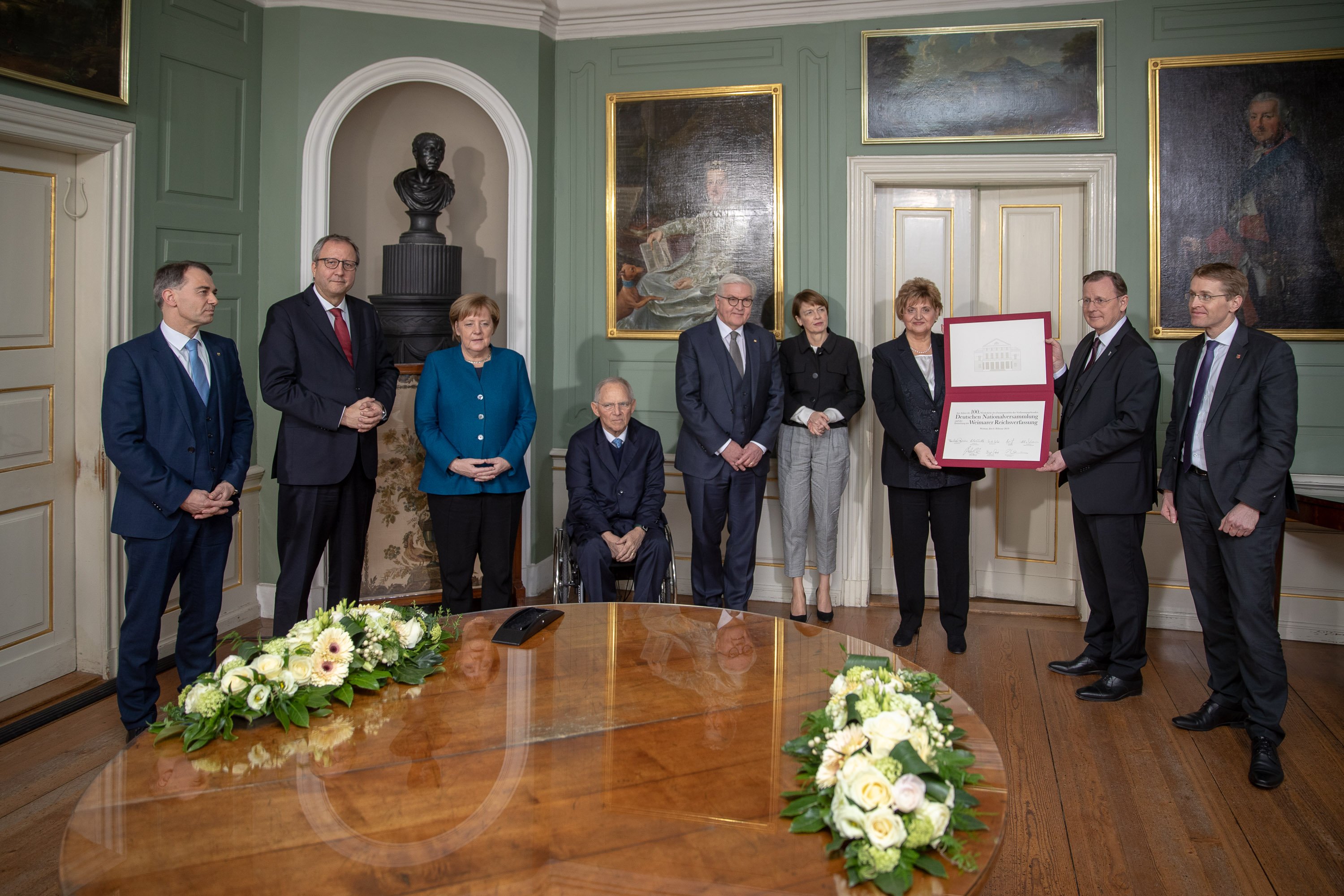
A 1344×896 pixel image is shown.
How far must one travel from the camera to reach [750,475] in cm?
474

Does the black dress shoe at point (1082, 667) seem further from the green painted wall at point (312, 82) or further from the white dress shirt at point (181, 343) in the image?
the white dress shirt at point (181, 343)

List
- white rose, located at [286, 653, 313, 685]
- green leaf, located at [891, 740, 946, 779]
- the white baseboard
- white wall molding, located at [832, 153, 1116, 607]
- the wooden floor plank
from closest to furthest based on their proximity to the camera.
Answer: green leaf, located at [891, 740, 946, 779], white rose, located at [286, 653, 313, 685], the wooden floor plank, white wall molding, located at [832, 153, 1116, 607], the white baseboard

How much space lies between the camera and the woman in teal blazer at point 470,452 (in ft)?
13.6

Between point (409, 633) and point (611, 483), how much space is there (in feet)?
6.86

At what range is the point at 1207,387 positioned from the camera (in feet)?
11.3

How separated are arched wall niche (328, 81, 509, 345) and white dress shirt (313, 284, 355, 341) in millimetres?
1544

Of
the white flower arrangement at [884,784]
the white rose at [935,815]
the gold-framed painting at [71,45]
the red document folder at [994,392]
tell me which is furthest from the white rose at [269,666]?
the red document folder at [994,392]

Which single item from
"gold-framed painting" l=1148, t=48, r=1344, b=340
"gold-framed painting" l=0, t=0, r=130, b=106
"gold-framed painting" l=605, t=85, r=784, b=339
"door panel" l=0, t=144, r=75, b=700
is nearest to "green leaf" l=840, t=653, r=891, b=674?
"gold-framed painting" l=605, t=85, r=784, b=339

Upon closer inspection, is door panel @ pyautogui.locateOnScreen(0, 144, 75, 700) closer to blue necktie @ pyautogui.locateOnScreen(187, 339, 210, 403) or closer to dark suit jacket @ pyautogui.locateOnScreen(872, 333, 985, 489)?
blue necktie @ pyautogui.locateOnScreen(187, 339, 210, 403)

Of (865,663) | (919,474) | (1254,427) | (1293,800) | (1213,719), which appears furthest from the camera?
(919,474)

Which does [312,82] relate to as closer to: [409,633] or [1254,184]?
[409,633]

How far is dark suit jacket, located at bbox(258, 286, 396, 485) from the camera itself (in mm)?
3859

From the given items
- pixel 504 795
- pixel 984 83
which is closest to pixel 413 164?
pixel 984 83

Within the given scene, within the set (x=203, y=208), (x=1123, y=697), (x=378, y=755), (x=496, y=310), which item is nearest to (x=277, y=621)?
(x=496, y=310)
